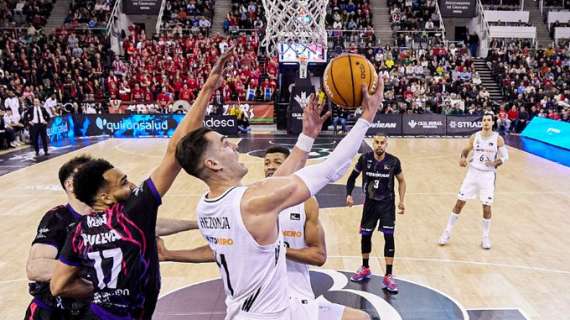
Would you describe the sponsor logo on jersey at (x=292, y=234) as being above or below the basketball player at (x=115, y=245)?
below

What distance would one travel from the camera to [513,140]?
2181 cm

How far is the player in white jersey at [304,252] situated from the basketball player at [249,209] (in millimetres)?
769

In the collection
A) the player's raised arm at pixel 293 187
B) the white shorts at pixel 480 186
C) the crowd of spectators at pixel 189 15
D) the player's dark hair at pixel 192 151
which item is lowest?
the white shorts at pixel 480 186

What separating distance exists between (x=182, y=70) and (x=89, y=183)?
984 inches

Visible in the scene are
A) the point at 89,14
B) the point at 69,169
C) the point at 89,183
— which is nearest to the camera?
the point at 89,183

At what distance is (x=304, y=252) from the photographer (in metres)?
3.91

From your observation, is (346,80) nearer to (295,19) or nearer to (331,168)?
(331,168)

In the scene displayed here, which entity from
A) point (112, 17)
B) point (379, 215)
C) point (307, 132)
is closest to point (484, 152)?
point (379, 215)

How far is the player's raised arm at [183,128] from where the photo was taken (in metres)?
2.86

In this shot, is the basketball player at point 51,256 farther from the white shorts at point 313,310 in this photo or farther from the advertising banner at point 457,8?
the advertising banner at point 457,8

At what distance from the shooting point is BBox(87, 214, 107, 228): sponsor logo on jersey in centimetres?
284

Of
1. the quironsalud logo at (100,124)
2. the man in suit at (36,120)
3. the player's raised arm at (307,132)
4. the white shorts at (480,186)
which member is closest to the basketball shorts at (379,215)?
the white shorts at (480,186)

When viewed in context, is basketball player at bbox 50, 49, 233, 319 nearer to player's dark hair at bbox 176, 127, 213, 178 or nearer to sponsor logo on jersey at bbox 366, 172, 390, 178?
player's dark hair at bbox 176, 127, 213, 178

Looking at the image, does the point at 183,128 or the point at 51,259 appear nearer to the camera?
the point at 183,128
